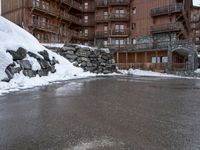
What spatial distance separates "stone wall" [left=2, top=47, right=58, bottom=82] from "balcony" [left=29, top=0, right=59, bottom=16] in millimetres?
21068

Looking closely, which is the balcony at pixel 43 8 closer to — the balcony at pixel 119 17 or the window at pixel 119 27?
the balcony at pixel 119 17

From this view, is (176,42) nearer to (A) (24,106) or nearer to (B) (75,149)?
(A) (24,106)

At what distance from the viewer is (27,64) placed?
18016 mm

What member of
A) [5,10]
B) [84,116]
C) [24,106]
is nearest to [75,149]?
[84,116]

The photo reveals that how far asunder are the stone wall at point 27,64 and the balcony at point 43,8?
21.1 m

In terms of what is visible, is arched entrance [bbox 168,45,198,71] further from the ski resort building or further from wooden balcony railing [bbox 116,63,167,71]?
wooden balcony railing [bbox 116,63,167,71]

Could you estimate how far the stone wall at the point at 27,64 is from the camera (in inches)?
633

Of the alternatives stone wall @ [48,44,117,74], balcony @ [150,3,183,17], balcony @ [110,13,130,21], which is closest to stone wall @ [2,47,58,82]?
stone wall @ [48,44,117,74]

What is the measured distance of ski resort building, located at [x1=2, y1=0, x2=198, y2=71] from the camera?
4056 centimetres

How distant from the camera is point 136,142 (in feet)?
17.0

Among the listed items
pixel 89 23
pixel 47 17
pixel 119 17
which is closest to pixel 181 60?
pixel 119 17

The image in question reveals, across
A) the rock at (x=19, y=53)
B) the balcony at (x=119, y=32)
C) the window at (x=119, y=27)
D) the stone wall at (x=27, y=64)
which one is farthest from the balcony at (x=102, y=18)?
the rock at (x=19, y=53)

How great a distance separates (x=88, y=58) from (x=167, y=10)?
19.5m

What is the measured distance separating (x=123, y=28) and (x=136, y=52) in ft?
28.7
